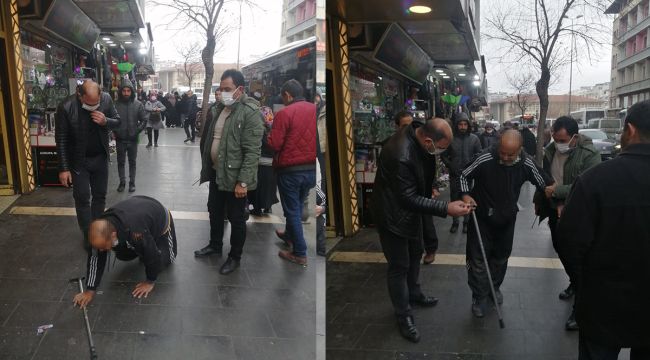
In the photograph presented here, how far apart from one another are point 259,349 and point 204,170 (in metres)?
0.93

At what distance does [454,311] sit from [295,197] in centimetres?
135

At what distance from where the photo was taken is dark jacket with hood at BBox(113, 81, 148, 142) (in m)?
2.21

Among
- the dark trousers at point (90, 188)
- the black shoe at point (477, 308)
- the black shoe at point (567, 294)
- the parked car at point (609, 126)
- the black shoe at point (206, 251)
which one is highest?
the parked car at point (609, 126)

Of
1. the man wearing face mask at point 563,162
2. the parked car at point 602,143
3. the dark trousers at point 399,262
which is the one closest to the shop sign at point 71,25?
the dark trousers at point 399,262

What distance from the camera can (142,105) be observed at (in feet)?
7.27

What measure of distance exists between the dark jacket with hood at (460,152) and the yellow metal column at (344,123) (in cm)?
92

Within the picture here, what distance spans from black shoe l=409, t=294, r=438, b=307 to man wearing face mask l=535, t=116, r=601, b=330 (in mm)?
746

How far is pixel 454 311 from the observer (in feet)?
9.65

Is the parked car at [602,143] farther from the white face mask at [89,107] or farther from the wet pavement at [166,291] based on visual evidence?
the white face mask at [89,107]

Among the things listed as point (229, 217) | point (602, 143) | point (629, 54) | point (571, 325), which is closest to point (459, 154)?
point (602, 143)

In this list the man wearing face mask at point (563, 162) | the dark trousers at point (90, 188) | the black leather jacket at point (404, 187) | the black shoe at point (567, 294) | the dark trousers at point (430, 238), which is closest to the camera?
the dark trousers at point (90, 188)

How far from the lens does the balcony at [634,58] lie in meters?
2.52

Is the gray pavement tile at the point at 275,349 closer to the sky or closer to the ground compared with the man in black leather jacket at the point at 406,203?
closer to the ground

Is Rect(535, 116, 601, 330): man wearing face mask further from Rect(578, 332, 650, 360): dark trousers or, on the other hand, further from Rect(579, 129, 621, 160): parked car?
Rect(578, 332, 650, 360): dark trousers
